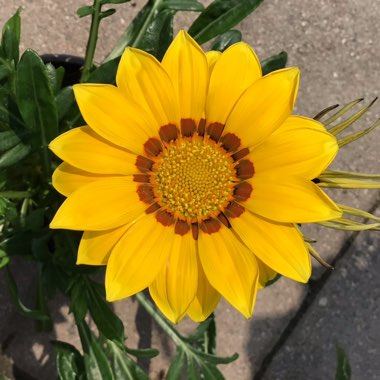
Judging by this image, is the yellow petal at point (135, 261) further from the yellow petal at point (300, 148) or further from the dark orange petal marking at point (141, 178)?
the yellow petal at point (300, 148)

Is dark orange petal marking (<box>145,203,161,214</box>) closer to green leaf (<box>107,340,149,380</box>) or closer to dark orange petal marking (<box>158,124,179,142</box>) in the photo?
dark orange petal marking (<box>158,124,179,142</box>)

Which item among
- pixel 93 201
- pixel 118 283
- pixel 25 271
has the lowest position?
pixel 25 271

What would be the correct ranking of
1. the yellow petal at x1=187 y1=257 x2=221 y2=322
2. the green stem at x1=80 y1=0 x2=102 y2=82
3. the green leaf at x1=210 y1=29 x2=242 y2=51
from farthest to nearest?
the green leaf at x1=210 y1=29 x2=242 y2=51
the green stem at x1=80 y1=0 x2=102 y2=82
the yellow petal at x1=187 y1=257 x2=221 y2=322

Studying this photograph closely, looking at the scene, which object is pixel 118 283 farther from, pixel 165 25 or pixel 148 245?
pixel 165 25

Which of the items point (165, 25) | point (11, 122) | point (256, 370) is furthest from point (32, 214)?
point (256, 370)

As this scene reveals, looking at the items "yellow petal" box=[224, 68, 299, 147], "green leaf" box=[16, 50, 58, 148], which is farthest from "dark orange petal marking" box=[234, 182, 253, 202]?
"green leaf" box=[16, 50, 58, 148]

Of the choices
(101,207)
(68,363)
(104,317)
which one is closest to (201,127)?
(101,207)
